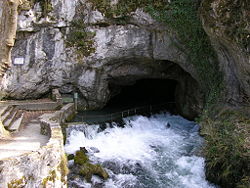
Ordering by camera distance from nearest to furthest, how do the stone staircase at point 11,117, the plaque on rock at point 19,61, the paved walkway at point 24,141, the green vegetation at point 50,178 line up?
the green vegetation at point 50,178, the paved walkway at point 24,141, the stone staircase at point 11,117, the plaque on rock at point 19,61

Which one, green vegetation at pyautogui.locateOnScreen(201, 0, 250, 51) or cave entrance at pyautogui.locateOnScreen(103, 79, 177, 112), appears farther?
cave entrance at pyautogui.locateOnScreen(103, 79, 177, 112)

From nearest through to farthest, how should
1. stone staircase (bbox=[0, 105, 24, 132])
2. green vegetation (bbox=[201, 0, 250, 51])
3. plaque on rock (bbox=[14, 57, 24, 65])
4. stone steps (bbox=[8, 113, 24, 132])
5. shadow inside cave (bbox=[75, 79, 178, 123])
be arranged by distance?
green vegetation (bbox=[201, 0, 250, 51])
stone steps (bbox=[8, 113, 24, 132])
stone staircase (bbox=[0, 105, 24, 132])
plaque on rock (bbox=[14, 57, 24, 65])
shadow inside cave (bbox=[75, 79, 178, 123])

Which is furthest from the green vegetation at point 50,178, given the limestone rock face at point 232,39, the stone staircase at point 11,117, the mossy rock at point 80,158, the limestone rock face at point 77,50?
the limestone rock face at point 77,50

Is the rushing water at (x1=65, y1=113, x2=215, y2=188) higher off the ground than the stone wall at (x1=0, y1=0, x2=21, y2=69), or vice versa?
the stone wall at (x1=0, y1=0, x2=21, y2=69)

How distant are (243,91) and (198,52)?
2787mm

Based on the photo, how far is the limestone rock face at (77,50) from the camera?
12984mm

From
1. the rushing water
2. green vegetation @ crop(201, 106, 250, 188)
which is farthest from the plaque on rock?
green vegetation @ crop(201, 106, 250, 188)

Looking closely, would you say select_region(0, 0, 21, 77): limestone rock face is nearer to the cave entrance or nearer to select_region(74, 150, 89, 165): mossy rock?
select_region(74, 150, 89, 165): mossy rock

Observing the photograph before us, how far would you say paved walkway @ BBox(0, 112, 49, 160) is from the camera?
22.2 feet

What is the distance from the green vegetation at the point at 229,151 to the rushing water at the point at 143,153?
2.13ft

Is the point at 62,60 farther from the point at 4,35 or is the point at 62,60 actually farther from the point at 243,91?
the point at 243,91

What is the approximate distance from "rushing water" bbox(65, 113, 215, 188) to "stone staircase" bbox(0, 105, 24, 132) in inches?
79.2

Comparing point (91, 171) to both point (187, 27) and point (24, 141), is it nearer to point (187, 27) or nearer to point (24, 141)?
point (24, 141)

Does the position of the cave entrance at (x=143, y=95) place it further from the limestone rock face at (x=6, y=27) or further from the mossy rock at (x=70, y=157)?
the limestone rock face at (x=6, y=27)
